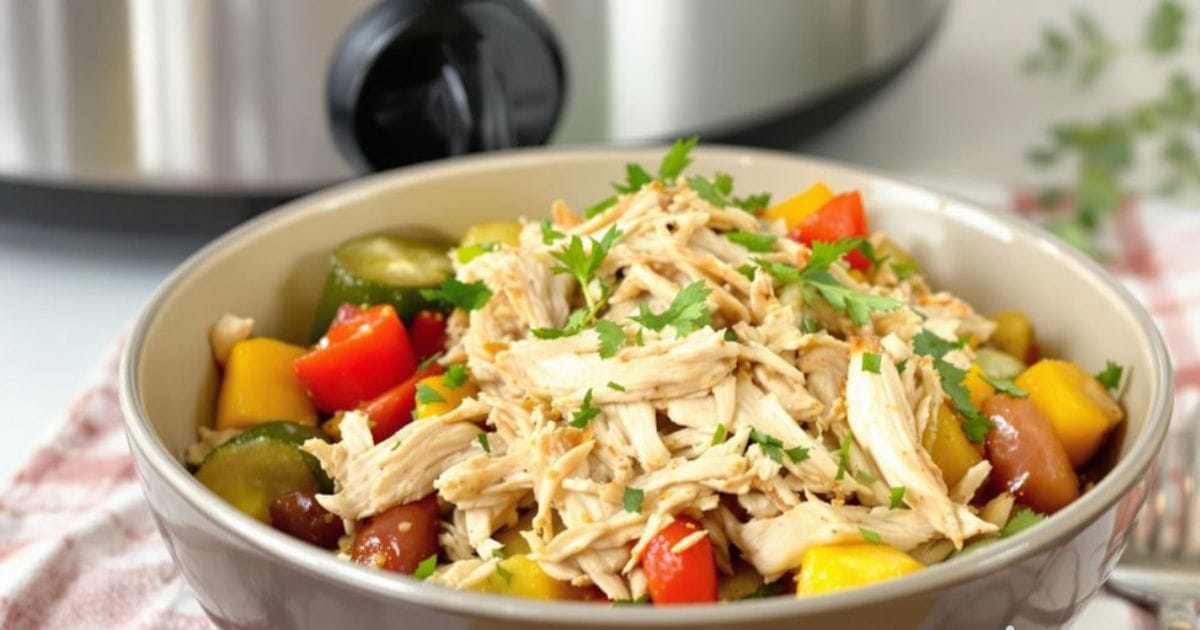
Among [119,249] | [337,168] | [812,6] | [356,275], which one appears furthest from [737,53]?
[119,249]

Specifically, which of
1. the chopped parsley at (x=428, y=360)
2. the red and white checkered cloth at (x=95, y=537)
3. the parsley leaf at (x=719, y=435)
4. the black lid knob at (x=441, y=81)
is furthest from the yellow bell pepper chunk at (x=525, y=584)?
the black lid knob at (x=441, y=81)

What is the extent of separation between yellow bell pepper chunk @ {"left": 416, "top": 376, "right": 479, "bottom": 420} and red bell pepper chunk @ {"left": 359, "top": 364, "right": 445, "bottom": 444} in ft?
0.07

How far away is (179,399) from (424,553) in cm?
24

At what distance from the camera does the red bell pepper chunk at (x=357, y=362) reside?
101 cm

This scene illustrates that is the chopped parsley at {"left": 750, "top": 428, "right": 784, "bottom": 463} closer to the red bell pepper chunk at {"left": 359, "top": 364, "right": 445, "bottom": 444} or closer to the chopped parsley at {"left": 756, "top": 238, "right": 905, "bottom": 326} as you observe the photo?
the chopped parsley at {"left": 756, "top": 238, "right": 905, "bottom": 326}

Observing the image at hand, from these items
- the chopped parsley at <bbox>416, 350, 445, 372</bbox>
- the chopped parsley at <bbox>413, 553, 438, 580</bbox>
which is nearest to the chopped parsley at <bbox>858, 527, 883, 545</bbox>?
the chopped parsley at <bbox>413, 553, 438, 580</bbox>

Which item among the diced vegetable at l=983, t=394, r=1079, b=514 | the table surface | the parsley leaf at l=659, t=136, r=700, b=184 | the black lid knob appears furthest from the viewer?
the table surface

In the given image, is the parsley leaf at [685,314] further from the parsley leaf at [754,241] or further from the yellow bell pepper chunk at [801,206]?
the yellow bell pepper chunk at [801,206]

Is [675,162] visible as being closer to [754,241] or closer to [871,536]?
[754,241]

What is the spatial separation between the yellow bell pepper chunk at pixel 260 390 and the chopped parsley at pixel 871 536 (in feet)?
1.33

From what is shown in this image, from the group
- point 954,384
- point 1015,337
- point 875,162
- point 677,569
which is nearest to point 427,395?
point 677,569

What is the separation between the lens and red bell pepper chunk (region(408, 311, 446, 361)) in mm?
1073

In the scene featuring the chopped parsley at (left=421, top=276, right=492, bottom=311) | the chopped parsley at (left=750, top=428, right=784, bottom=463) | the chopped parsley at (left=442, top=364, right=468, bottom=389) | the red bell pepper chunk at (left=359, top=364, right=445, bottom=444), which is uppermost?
the chopped parsley at (left=421, top=276, right=492, bottom=311)

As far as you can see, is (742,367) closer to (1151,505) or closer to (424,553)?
(424,553)
